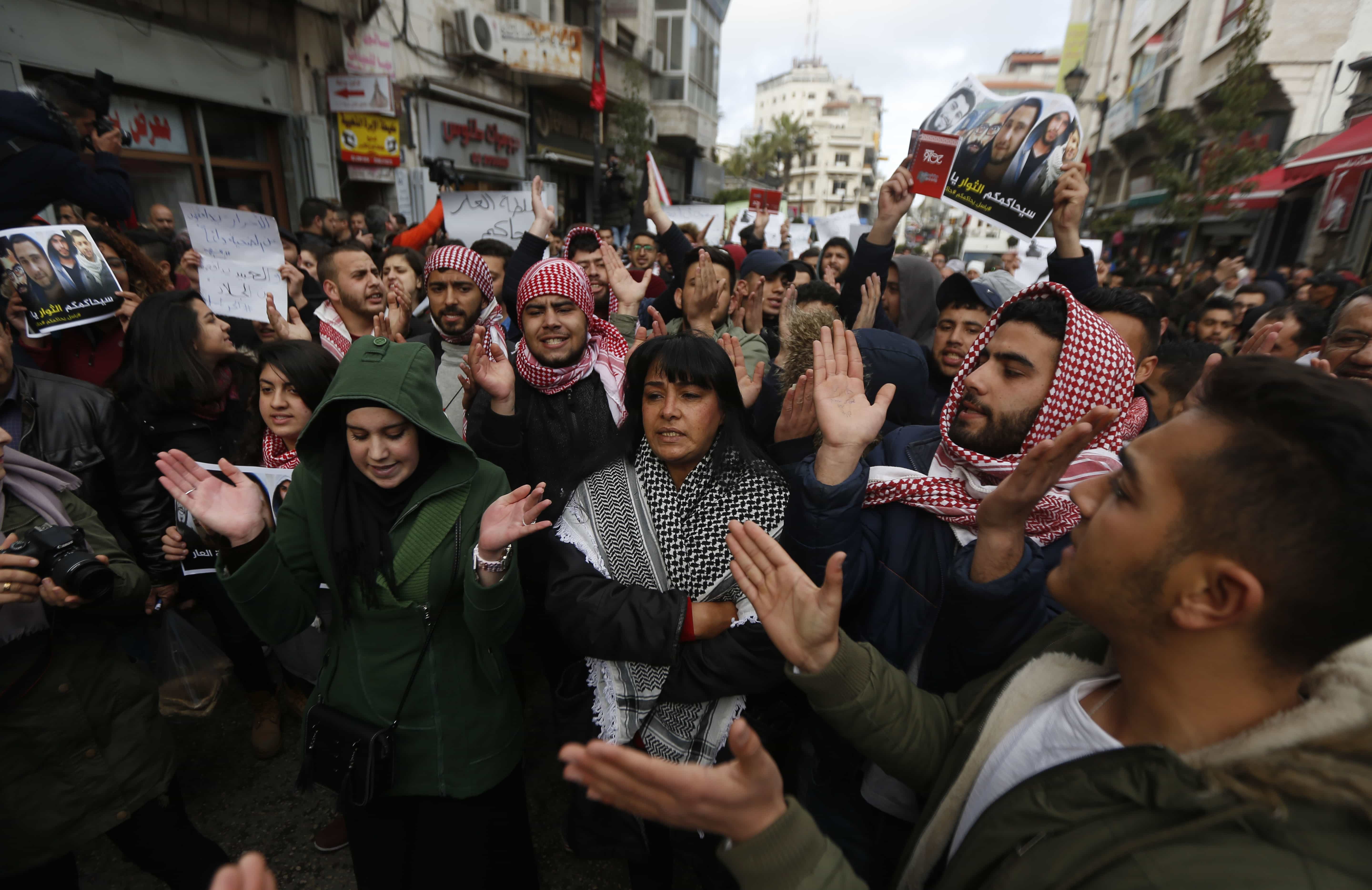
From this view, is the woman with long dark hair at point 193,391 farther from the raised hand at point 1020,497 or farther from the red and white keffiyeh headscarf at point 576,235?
the raised hand at point 1020,497

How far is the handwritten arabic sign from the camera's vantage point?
707cm

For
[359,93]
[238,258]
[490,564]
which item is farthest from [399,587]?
[359,93]

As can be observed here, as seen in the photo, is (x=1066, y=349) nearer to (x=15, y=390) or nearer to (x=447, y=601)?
(x=447, y=601)

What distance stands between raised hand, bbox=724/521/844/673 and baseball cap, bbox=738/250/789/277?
374cm

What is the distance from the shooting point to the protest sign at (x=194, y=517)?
6.70 feet

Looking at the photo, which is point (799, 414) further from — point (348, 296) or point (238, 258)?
point (238, 258)

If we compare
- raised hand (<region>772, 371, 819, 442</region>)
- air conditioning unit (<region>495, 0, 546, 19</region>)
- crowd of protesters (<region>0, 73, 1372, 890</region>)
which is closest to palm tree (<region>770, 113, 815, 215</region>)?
air conditioning unit (<region>495, 0, 546, 19</region>)

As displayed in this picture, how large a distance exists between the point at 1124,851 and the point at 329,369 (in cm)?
278

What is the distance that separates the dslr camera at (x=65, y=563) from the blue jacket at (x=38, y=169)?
280 centimetres

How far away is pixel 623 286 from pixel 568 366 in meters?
1.58

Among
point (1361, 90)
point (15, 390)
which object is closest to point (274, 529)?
point (15, 390)

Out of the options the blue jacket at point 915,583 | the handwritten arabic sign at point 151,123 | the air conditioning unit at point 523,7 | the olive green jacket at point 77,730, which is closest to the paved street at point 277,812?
the olive green jacket at point 77,730


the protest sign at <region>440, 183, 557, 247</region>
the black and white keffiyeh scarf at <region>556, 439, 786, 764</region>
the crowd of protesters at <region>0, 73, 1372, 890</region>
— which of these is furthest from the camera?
the protest sign at <region>440, 183, 557, 247</region>

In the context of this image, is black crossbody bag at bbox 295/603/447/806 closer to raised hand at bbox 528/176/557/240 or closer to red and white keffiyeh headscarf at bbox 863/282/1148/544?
red and white keffiyeh headscarf at bbox 863/282/1148/544
